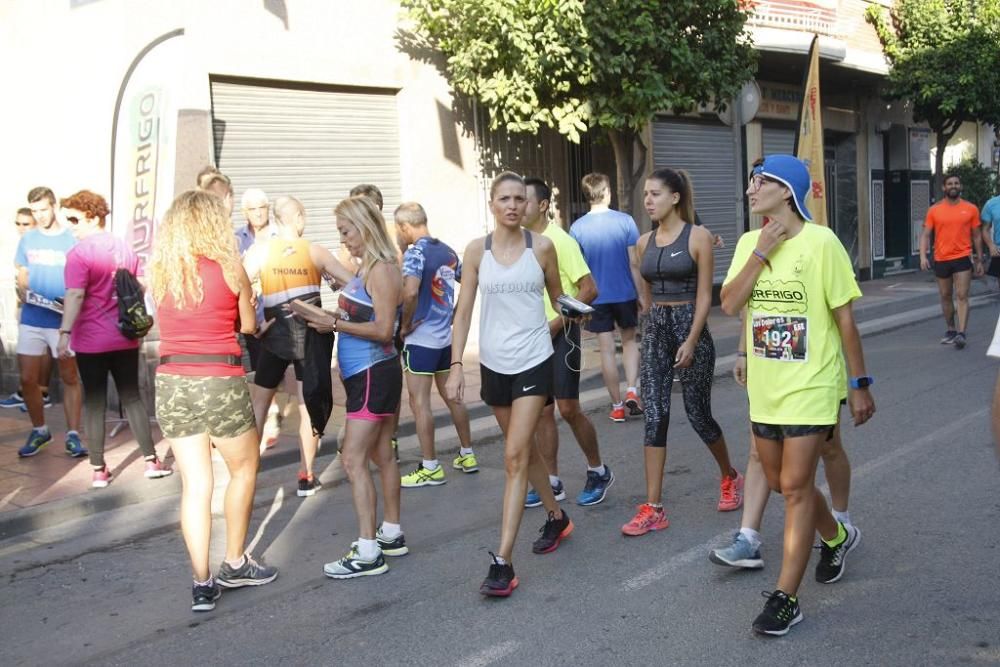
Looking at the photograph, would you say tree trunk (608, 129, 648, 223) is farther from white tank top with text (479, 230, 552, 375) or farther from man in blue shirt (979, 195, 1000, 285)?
white tank top with text (479, 230, 552, 375)

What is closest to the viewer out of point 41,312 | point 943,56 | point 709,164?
point 41,312

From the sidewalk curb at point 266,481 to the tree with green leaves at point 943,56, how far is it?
12.7 metres

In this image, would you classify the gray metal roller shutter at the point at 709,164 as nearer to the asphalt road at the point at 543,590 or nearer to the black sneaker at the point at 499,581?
the asphalt road at the point at 543,590

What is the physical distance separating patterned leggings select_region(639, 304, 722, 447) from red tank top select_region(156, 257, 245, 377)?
2164 millimetres

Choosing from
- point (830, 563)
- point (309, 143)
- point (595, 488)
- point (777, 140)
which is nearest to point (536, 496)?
point (595, 488)

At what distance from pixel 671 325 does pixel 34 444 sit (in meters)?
5.10

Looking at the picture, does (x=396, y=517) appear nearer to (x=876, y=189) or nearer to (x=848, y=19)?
(x=848, y=19)

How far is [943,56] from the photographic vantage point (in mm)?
19500

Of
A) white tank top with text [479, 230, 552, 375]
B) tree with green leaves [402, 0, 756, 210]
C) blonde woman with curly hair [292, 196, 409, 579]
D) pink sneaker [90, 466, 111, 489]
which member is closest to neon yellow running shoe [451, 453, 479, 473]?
blonde woman with curly hair [292, 196, 409, 579]

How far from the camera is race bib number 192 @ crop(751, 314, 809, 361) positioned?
161 inches

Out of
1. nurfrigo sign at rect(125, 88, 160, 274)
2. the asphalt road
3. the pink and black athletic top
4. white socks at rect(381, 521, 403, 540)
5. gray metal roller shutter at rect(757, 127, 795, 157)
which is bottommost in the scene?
the asphalt road

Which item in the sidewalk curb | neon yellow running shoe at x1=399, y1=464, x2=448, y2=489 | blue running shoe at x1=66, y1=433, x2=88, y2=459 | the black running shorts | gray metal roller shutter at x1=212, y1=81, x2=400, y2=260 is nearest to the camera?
the black running shorts

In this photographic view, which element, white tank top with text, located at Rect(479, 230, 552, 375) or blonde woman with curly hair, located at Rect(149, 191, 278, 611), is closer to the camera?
blonde woman with curly hair, located at Rect(149, 191, 278, 611)

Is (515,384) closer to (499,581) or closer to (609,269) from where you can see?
(499,581)
